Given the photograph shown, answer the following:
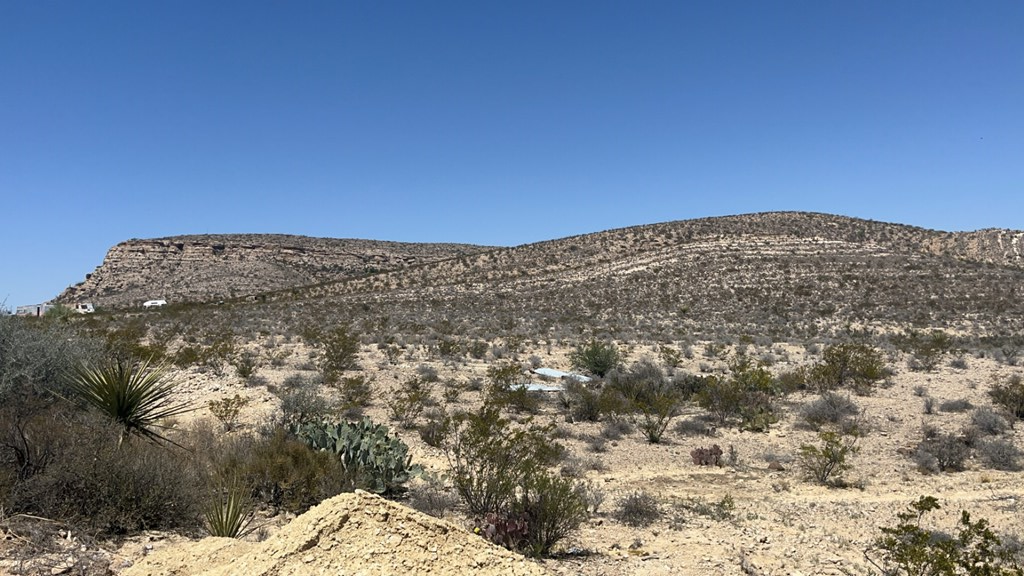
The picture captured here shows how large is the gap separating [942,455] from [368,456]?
8.77 metres

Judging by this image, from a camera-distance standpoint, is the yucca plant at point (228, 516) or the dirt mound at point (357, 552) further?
the yucca plant at point (228, 516)

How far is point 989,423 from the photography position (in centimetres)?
1123

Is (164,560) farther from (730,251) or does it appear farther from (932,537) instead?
(730,251)

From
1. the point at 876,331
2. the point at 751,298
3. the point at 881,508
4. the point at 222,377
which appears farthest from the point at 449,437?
the point at 751,298

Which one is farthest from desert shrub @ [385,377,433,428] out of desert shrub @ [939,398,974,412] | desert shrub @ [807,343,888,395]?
desert shrub @ [939,398,974,412]

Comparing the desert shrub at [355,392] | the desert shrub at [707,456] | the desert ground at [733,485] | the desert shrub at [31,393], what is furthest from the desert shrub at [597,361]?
the desert shrub at [31,393]

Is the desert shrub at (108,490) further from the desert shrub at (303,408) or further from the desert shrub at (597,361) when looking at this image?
the desert shrub at (597,361)

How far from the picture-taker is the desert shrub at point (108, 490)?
520cm

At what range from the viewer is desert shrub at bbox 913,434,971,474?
9.42 m

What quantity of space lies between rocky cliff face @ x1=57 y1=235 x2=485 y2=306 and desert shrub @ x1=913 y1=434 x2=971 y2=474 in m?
67.6

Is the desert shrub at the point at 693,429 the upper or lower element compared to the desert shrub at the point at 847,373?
lower

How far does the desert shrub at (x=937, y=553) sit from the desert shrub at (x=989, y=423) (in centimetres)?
521

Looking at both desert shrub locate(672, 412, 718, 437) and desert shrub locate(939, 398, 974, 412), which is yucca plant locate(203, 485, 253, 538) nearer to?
desert shrub locate(672, 412, 718, 437)

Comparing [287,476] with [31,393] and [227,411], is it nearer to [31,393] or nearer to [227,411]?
[31,393]
